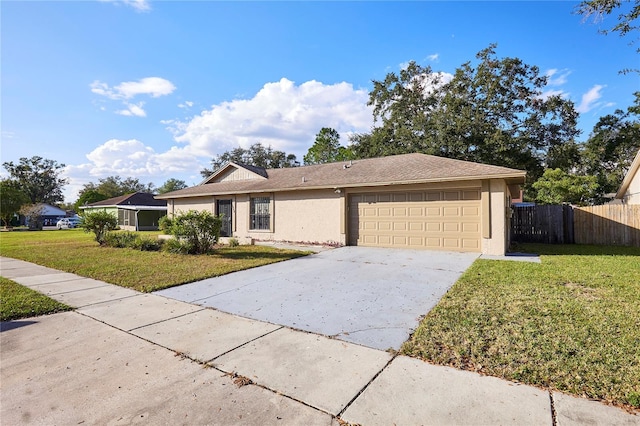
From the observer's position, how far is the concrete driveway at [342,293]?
4047 millimetres

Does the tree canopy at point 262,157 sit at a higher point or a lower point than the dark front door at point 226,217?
higher

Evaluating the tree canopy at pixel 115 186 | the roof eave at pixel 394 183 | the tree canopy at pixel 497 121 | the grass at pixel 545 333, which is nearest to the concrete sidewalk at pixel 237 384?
the grass at pixel 545 333

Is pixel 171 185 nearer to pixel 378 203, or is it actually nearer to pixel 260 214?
pixel 260 214

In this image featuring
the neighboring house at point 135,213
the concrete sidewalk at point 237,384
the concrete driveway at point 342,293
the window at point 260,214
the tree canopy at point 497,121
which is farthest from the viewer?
the neighboring house at point 135,213

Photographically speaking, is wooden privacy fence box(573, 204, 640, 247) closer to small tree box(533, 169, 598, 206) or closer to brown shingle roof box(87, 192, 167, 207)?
small tree box(533, 169, 598, 206)

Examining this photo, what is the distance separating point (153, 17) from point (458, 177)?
10228 mm

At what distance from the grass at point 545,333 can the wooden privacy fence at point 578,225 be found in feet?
27.0

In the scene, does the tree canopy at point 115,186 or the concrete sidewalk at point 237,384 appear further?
the tree canopy at point 115,186

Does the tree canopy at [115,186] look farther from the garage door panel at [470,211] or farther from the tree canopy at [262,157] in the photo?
the garage door panel at [470,211]

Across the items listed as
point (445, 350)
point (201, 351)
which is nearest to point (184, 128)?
point (201, 351)

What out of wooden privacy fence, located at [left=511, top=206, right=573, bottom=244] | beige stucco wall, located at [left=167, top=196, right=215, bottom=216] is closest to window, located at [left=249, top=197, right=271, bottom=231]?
beige stucco wall, located at [left=167, top=196, right=215, bottom=216]

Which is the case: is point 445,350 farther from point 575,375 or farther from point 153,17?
point 153,17

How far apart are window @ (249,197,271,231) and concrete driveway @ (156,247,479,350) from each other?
616 cm

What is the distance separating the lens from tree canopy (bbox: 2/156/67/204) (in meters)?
51.9
